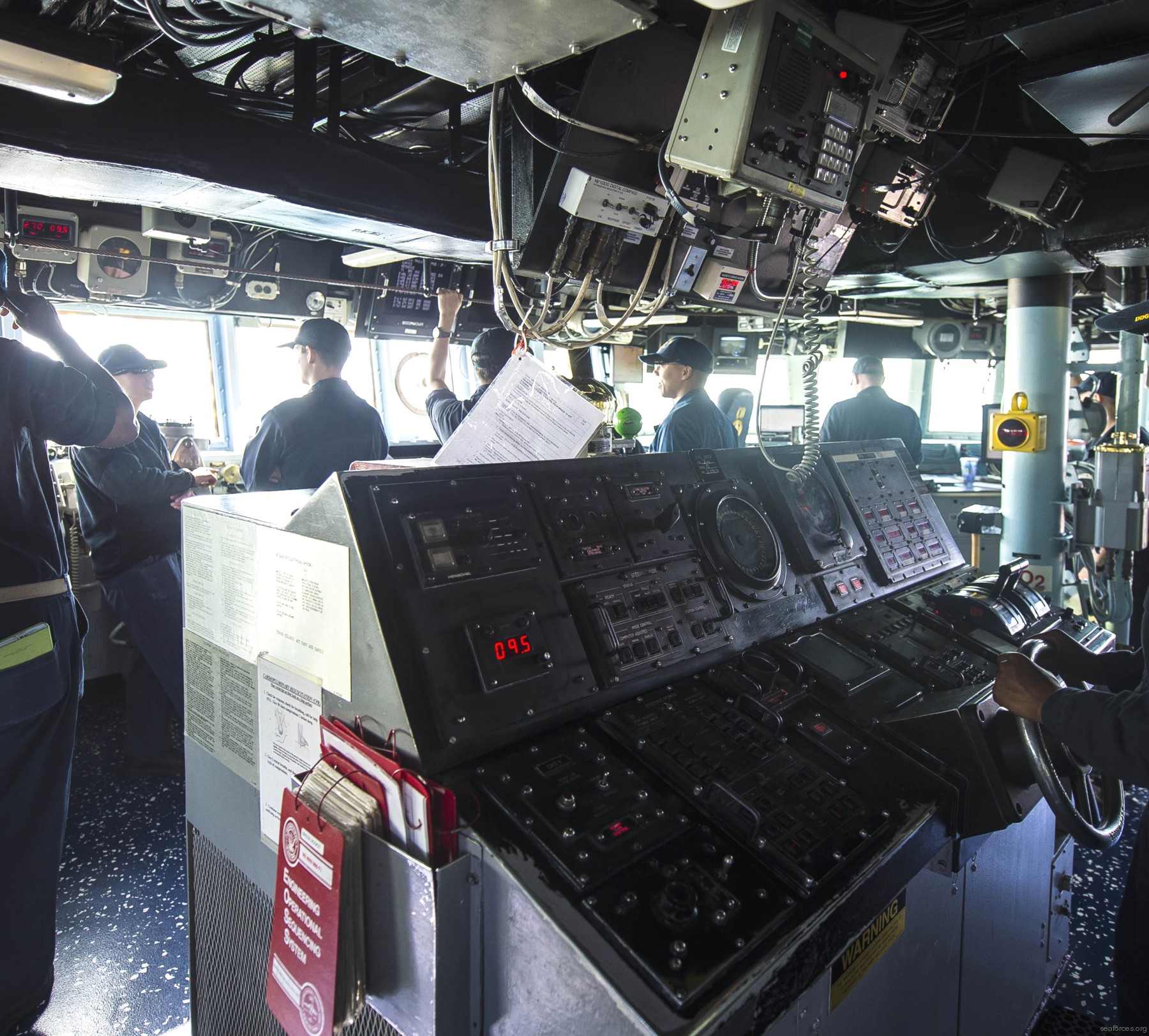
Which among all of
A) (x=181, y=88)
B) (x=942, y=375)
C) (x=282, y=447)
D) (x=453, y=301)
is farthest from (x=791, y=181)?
(x=942, y=375)

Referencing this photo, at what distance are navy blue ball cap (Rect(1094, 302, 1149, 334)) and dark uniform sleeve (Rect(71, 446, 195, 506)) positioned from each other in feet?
10.5

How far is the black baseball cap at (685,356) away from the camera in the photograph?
3.70m

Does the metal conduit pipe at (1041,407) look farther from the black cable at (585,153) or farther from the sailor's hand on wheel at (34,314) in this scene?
the sailor's hand on wheel at (34,314)

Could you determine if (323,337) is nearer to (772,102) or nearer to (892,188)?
(772,102)

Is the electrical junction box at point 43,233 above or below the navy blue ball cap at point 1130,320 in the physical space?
above

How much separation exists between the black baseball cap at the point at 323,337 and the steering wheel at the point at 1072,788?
270cm

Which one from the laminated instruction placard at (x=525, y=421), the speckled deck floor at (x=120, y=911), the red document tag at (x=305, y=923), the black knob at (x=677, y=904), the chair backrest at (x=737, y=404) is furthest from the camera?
the chair backrest at (x=737, y=404)

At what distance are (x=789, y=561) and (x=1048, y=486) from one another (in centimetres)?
314

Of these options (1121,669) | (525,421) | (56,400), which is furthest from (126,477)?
(1121,669)

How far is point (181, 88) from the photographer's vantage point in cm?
223

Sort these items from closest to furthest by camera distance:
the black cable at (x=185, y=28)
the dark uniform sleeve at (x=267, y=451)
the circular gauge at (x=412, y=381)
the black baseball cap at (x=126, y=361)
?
the black cable at (x=185, y=28)
the dark uniform sleeve at (x=267, y=451)
the black baseball cap at (x=126, y=361)
the circular gauge at (x=412, y=381)

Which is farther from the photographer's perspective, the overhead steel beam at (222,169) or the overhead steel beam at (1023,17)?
the overhead steel beam at (222,169)

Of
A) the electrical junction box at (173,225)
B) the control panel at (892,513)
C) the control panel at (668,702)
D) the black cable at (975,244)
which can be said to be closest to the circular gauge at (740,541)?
the control panel at (668,702)

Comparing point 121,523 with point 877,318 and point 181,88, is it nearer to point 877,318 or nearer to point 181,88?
point 181,88
